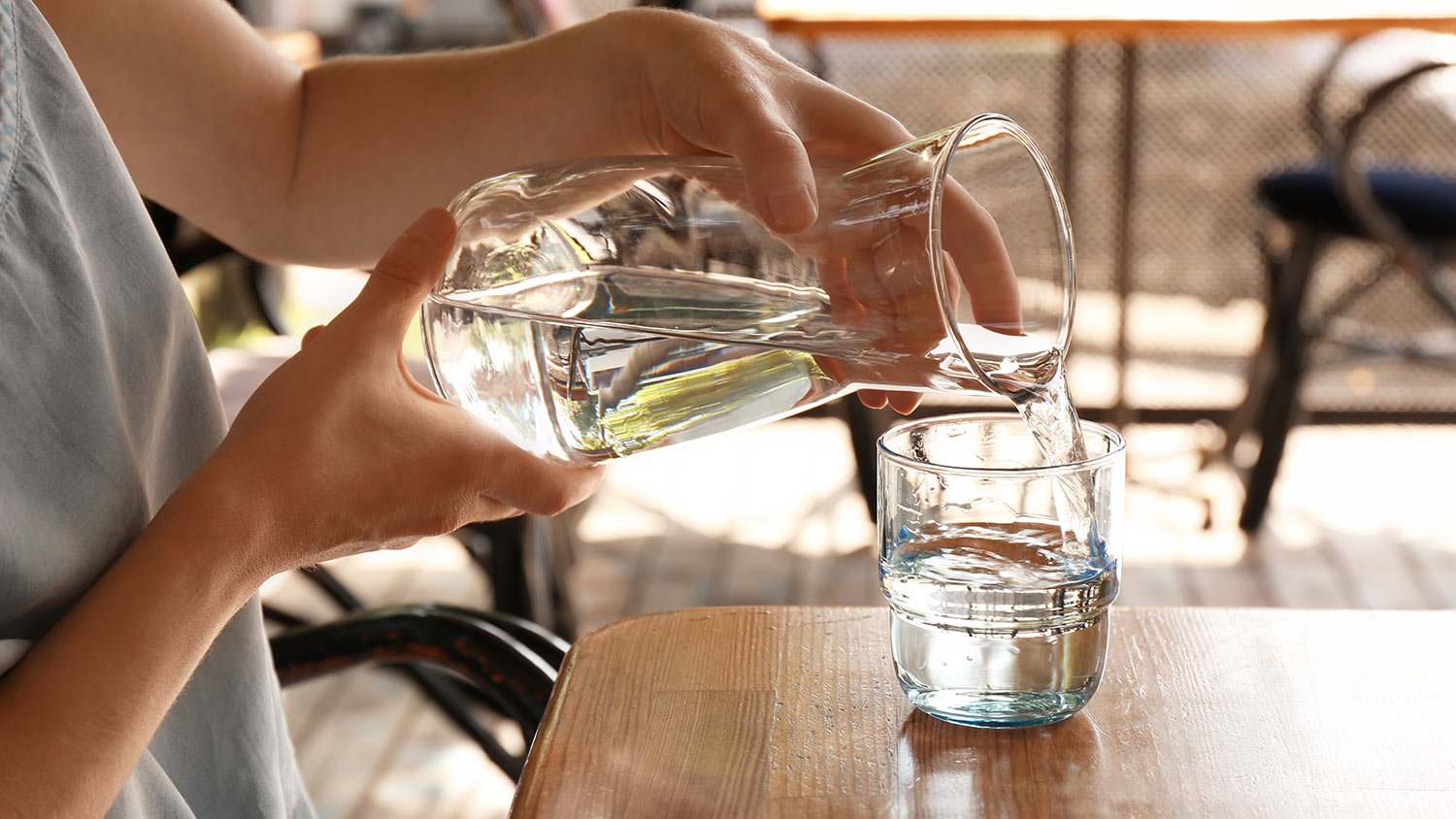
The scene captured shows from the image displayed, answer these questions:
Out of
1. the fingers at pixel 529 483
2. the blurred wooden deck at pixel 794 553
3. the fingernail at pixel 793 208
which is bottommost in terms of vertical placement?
the blurred wooden deck at pixel 794 553

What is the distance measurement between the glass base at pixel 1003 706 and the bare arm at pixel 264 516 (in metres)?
0.19

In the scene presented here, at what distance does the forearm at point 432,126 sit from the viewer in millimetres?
760

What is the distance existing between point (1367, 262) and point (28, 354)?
2.96 metres

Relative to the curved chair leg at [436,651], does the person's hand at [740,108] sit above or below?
above

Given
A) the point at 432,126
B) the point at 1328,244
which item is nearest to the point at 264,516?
the point at 432,126

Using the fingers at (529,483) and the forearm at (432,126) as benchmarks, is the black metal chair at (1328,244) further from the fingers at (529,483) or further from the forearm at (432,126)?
the fingers at (529,483)

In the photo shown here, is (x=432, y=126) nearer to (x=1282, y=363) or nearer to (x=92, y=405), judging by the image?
(x=92, y=405)

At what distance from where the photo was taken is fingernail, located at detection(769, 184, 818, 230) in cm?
57

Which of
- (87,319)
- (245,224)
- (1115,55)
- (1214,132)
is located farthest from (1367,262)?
(87,319)

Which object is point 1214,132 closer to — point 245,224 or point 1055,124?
point 1055,124

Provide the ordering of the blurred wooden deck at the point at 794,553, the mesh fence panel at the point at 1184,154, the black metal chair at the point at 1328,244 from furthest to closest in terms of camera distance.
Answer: the mesh fence panel at the point at 1184,154 < the black metal chair at the point at 1328,244 < the blurred wooden deck at the point at 794,553

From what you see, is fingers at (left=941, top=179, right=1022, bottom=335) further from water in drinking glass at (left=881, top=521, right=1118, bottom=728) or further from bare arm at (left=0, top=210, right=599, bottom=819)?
bare arm at (left=0, top=210, right=599, bottom=819)

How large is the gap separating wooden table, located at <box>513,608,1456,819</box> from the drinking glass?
1cm

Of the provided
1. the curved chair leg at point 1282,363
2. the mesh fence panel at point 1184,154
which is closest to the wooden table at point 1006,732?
the curved chair leg at point 1282,363
